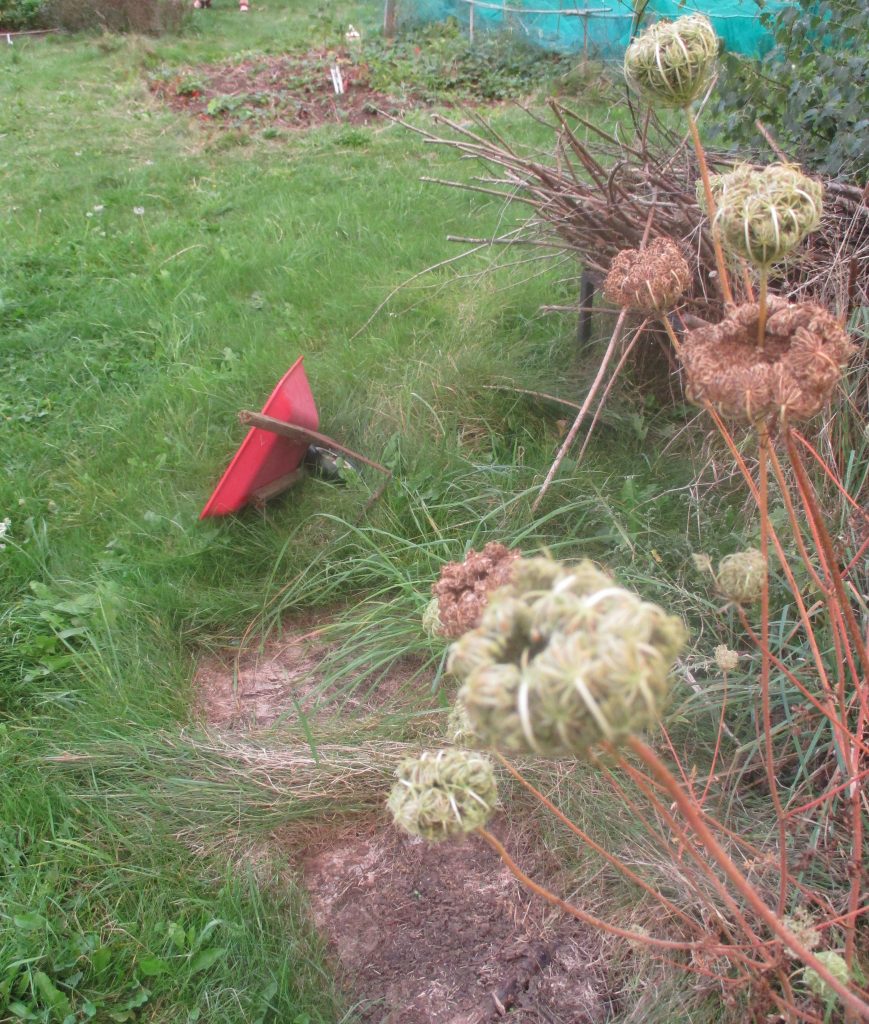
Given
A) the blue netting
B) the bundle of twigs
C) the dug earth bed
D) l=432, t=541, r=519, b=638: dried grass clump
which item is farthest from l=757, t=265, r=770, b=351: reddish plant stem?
the blue netting

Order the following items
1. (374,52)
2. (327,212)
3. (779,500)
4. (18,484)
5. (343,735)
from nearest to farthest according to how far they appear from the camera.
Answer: (343,735) < (779,500) < (18,484) < (327,212) < (374,52)

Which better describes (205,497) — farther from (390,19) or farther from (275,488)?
(390,19)

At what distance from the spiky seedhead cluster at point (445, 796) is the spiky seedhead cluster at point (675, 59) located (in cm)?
95

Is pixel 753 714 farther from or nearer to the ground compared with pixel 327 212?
nearer to the ground

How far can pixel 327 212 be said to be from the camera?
5617mm

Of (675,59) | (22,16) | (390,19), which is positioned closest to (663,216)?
(675,59)

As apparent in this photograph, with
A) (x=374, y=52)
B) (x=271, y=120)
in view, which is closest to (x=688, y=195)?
(x=271, y=120)

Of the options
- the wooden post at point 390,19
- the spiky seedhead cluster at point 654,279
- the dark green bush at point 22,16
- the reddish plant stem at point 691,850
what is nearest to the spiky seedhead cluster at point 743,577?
the reddish plant stem at point 691,850

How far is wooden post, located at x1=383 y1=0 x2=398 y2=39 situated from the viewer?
10.6 meters

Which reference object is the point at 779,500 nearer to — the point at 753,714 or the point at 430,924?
the point at 753,714

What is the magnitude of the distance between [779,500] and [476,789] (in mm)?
2065

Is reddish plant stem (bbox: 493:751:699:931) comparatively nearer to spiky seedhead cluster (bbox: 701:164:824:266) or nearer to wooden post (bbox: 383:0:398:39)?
spiky seedhead cluster (bbox: 701:164:824:266)

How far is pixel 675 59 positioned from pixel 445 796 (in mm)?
1007

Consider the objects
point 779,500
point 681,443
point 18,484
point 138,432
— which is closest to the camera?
point 779,500
